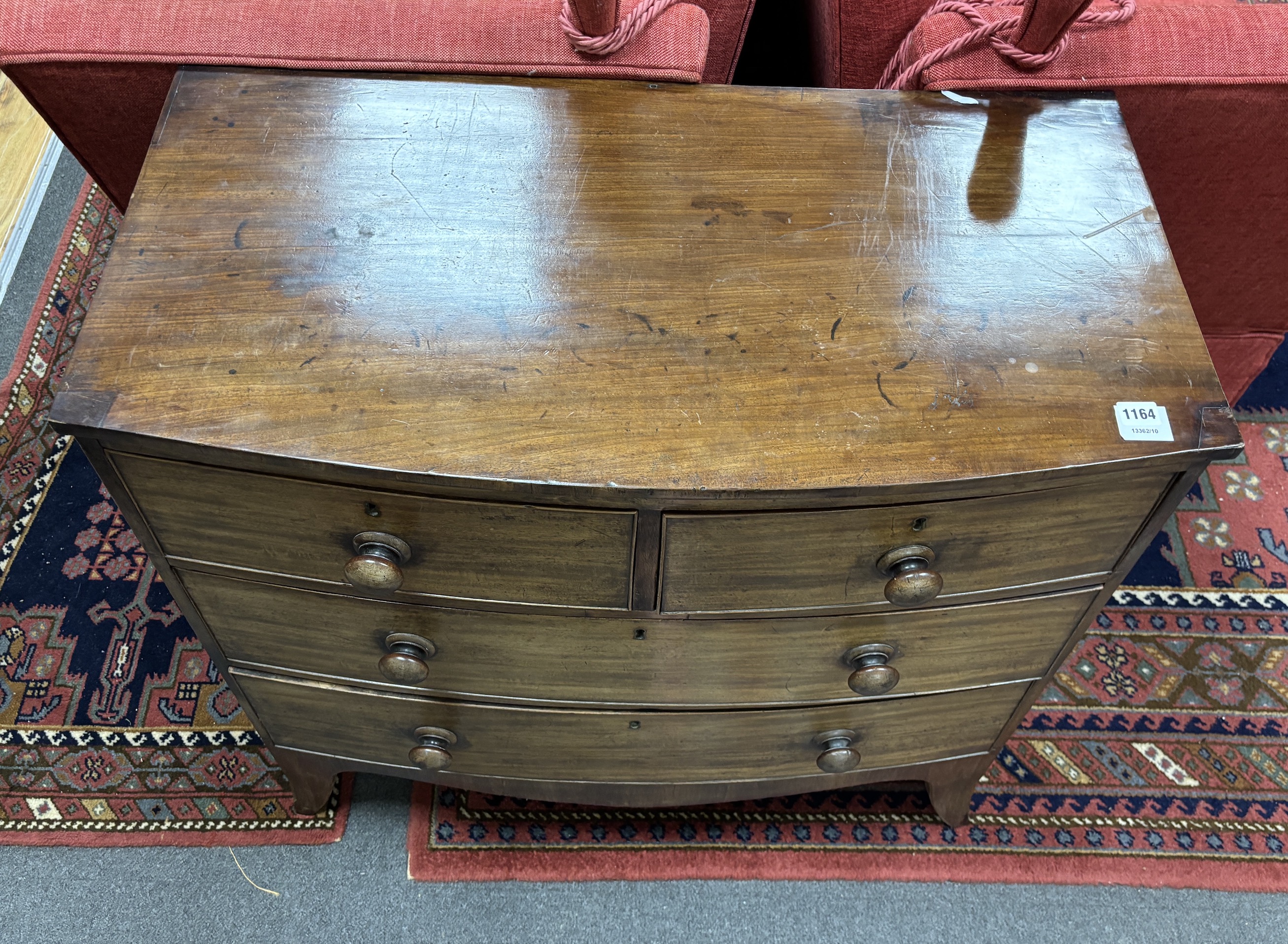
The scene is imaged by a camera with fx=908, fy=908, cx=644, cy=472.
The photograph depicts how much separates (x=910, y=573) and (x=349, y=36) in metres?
0.73

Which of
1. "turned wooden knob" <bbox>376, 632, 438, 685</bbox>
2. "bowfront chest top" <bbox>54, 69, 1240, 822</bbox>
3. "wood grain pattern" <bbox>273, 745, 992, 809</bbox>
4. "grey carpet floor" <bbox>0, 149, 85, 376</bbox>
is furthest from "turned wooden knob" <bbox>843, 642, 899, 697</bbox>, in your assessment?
"grey carpet floor" <bbox>0, 149, 85, 376</bbox>

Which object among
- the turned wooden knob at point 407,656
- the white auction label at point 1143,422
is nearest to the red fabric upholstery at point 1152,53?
the white auction label at point 1143,422

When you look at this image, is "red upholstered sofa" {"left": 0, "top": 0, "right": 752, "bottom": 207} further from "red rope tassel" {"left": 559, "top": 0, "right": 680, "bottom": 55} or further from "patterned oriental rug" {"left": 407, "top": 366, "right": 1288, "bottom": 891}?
"patterned oriental rug" {"left": 407, "top": 366, "right": 1288, "bottom": 891}

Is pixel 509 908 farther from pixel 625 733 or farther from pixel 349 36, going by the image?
pixel 349 36

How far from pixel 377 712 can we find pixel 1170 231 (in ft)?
3.58

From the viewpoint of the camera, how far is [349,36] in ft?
2.89

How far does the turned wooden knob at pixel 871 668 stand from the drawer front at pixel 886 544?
0.08m

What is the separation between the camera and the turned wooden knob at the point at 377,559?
749 millimetres

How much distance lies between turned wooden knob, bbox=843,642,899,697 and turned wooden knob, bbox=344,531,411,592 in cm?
43

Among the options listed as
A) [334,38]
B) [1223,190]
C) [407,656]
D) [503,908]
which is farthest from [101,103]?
[1223,190]

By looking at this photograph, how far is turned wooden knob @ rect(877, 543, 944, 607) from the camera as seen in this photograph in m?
0.75

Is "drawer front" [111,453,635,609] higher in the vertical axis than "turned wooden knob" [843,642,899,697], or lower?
higher

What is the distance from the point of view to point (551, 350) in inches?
28.3

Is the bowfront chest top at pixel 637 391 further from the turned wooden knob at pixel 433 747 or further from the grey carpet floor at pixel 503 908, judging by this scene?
the grey carpet floor at pixel 503 908
